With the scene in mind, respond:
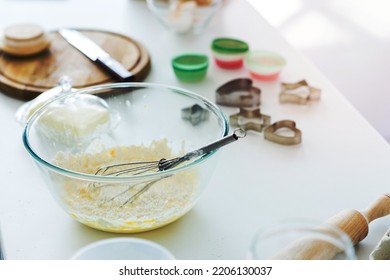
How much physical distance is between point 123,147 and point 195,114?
0.13 m

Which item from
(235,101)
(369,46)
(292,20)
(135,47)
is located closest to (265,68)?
(235,101)

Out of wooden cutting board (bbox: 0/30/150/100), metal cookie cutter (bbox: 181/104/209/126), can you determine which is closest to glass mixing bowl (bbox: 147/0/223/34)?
wooden cutting board (bbox: 0/30/150/100)

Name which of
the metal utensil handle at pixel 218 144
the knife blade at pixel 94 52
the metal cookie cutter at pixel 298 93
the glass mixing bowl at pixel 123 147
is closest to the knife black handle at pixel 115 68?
the knife blade at pixel 94 52

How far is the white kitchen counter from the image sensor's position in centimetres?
82

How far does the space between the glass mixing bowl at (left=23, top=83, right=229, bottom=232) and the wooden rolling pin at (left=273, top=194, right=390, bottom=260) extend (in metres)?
0.18

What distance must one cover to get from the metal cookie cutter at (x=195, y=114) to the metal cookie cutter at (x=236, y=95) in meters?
0.14

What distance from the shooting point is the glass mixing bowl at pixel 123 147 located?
0.79 metres

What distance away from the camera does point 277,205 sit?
884 millimetres

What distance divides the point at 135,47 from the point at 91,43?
0.30ft

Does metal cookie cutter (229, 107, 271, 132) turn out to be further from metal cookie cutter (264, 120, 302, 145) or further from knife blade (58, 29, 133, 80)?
knife blade (58, 29, 133, 80)

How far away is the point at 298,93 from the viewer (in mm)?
1166

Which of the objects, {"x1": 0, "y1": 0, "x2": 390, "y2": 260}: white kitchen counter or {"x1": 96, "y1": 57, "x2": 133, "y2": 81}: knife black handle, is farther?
{"x1": 96, "y1": 57, "x2": 133, "y2": 81}: knife black handle
